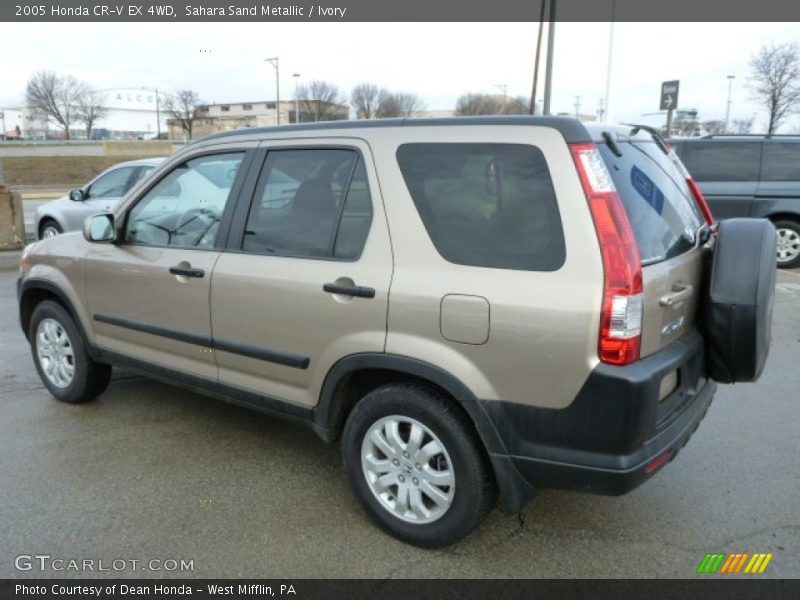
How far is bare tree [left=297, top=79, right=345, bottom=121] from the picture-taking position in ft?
201

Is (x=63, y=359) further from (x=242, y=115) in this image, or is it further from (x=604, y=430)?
(x=242, y=115)

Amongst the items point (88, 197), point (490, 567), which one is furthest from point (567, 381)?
point (88, 197)

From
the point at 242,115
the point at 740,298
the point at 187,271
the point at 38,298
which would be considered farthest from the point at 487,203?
the point at 242,115

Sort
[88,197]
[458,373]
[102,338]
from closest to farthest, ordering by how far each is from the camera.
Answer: [458,373] < [102,338] < [88,197]

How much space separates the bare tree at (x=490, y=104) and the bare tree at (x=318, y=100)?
13337 millimetres

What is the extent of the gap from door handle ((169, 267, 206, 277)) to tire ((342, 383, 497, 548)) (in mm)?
1137

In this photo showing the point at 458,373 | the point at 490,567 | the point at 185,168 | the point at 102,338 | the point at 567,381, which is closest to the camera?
the point at 567,381

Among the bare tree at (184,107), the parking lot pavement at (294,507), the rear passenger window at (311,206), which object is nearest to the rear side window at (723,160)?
the parking lot pavement at (294,507)

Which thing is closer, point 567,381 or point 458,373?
point 567,381

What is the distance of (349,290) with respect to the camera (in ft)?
9.16

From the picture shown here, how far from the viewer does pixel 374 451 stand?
9.56ft

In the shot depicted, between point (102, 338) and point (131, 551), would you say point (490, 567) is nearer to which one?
point (131, 551)

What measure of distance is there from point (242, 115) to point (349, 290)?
9617cm

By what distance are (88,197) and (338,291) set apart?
355 inches
